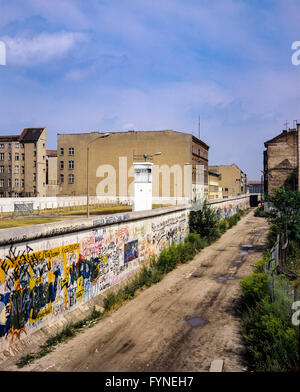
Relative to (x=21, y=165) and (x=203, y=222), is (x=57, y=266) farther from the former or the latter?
(x=21, y=165)

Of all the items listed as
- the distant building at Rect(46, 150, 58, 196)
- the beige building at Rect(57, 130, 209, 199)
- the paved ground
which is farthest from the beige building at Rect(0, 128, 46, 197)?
the paved ground

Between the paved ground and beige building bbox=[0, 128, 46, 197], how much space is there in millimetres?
61231

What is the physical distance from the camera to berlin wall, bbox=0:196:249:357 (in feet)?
27.8

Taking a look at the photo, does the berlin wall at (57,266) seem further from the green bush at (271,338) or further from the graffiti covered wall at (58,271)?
the green bush at (271,338)

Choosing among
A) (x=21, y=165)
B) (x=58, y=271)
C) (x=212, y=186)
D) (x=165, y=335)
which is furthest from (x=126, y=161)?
(x=165, y=335)

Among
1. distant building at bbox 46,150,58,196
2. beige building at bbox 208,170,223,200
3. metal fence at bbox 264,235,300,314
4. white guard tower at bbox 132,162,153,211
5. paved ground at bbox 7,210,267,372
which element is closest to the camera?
paved ground at bbox 7,210,267,372

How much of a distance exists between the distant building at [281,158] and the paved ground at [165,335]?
41552 millimetres

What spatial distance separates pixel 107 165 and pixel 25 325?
54.3 meters

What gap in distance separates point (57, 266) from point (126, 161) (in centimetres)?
5165

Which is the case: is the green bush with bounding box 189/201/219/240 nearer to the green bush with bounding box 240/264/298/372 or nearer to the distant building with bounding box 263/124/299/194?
the green bush with bounding box 240/264/298/372

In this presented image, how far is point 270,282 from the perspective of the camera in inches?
422

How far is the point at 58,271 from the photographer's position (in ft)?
33.9

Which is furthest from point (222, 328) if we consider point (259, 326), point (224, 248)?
point (224, 248)

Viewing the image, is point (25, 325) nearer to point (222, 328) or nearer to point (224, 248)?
point (222, 328)
